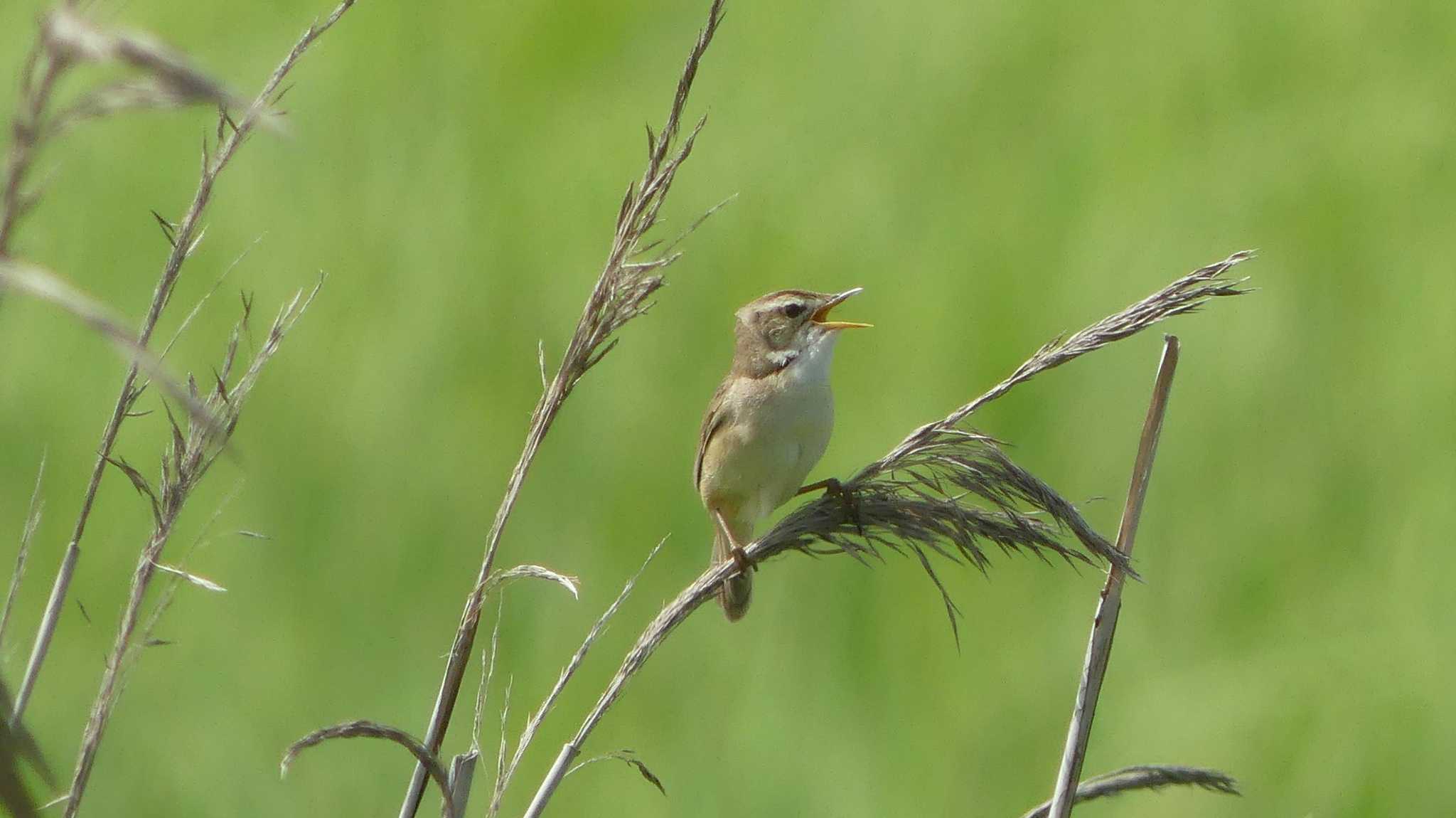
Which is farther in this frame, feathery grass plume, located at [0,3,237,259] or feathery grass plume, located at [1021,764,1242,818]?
feathery grass plume, located at [1021,764,1242,818]

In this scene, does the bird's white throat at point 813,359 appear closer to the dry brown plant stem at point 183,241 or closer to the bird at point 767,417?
the bird at point 767,417

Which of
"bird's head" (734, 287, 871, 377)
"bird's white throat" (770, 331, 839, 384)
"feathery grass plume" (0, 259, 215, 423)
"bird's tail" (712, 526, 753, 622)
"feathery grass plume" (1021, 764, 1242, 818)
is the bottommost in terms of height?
"feathery grass plume" (1021, 764, 1242, 818)

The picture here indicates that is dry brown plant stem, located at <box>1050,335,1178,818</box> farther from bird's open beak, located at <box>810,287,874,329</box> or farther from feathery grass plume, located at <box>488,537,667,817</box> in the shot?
bird's open beak, located at <box>810,287,874,329</box>

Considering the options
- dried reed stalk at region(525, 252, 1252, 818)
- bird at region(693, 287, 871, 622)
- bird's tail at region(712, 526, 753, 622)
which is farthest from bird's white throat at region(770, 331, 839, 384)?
dried reed stalk at region(525, 252, 1252, 818)

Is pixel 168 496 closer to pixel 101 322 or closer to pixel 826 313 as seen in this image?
Answer: pixel 101 322

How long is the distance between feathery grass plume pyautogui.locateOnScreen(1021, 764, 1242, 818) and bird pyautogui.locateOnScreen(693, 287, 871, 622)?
1585mm

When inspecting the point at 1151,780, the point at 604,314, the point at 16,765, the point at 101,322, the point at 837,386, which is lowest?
the point at 1151,780

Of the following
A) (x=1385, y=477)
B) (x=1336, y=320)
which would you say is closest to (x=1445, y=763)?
(x=1385, y=477)

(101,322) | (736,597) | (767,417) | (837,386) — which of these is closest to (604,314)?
(101,322)

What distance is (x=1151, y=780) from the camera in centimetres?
230

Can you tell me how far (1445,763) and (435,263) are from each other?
4.40m

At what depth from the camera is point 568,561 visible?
6.00 metres

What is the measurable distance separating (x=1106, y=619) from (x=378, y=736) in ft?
3.41

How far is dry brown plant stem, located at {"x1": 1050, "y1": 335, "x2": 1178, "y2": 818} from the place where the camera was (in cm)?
226
